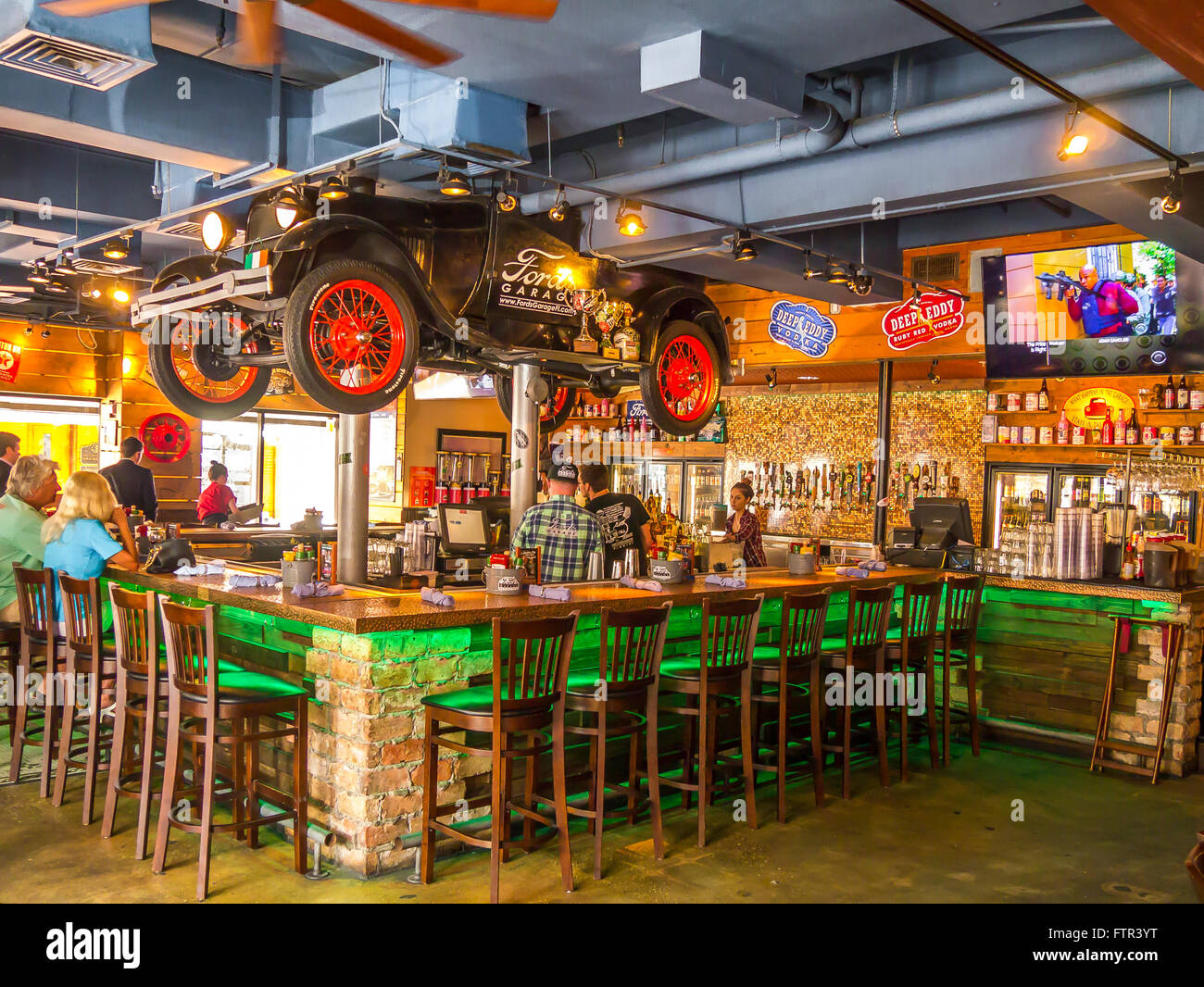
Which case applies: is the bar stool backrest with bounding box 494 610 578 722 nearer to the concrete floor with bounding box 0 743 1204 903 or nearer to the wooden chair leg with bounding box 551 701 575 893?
the wooden chair leg with bounding box 551 701 575 893

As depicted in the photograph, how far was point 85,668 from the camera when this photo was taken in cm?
477

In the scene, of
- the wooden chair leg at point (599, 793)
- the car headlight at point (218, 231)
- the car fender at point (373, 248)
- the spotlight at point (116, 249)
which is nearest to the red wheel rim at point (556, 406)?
the car fender at point (373, 248)

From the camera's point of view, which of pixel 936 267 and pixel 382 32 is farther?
pixel 936 267

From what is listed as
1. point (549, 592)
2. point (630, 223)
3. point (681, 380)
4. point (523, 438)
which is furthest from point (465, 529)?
point (549, 592)

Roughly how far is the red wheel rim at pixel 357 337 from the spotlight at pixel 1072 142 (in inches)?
130

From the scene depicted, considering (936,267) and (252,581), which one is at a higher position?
(936,267)

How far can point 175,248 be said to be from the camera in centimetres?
916

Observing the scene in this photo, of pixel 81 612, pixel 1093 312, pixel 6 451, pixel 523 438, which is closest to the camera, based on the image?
pixel 81 612

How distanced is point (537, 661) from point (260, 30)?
3285 millimetres

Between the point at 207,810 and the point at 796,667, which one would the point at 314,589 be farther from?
the point at 796,667

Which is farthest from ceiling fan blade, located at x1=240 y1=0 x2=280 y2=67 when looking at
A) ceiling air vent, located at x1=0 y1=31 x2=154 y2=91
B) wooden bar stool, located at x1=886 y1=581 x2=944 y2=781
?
wooden bar stool, located at x1=886 y1=581 x2=944 y2=781
